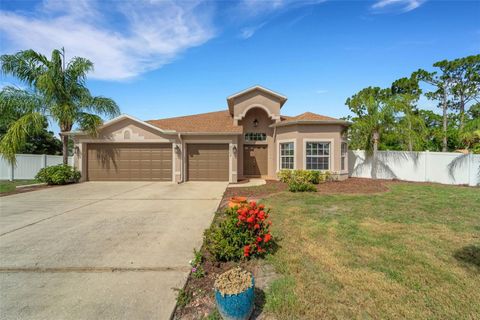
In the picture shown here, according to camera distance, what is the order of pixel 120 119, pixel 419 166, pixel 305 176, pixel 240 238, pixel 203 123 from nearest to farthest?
1. pixel 240 238
2. pixel 305 176
3. pixel 120 119
4. pixel 419 166
5. pixel 203 123

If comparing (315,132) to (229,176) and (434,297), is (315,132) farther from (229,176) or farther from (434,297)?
(434,297)

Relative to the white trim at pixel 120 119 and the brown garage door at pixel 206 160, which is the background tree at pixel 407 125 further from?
the white trim at pixel 120 119

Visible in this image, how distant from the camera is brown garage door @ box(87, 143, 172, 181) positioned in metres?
13.3

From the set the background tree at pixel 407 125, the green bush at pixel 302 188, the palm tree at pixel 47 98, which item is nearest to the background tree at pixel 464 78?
the background tree at pixel 407 125

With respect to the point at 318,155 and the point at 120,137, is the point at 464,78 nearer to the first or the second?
the point at 318,155

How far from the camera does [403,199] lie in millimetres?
8477

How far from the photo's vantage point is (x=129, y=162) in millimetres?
13281

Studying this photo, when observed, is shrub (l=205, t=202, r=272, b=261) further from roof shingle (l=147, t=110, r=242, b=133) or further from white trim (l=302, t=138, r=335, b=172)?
roof shingle (l=147, t=110, r=242, b=133)

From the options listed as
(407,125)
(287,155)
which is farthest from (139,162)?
(407,125)

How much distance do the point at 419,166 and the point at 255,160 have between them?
9.94 m

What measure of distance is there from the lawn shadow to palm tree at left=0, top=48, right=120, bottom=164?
1520 centimetres

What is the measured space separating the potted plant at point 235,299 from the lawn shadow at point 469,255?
3766 millimetres

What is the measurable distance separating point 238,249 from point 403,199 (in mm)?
7791

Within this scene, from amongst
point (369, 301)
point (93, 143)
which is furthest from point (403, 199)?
point (93, 143)
